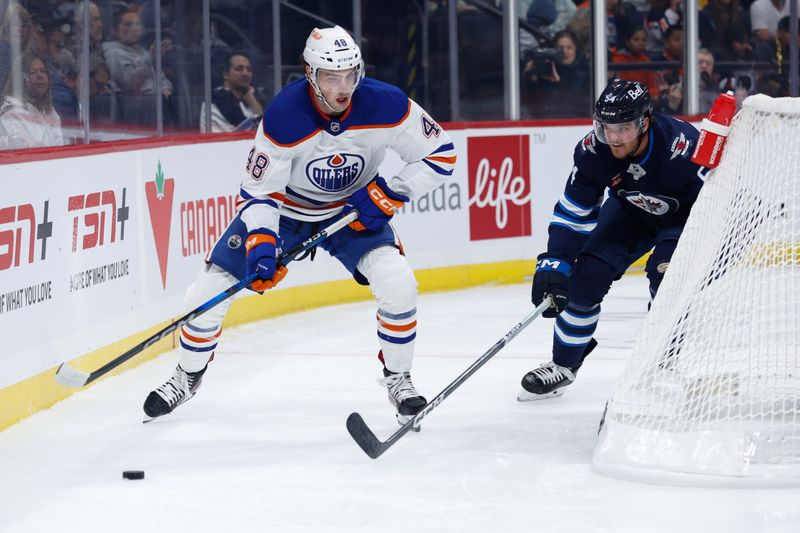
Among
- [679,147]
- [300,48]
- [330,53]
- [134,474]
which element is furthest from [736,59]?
[134,474]

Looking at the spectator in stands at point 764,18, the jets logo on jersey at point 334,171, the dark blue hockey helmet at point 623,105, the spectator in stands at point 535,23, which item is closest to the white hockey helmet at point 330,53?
the jets logo on jersey at point 334,171

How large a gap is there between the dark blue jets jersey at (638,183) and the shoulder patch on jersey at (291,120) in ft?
2.49

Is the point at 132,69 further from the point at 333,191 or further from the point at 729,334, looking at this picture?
the point at 729,334

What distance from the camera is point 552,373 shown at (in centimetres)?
406

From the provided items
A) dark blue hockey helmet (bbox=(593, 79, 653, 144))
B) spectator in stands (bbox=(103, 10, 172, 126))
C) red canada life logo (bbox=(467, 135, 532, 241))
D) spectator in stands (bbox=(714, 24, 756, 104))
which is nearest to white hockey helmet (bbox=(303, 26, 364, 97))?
dark blue hockey helmet (bbox=(593, 79, 653, 144))

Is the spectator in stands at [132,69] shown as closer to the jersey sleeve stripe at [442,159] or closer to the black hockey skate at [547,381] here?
the jersey sleeve stripe at [442,159]

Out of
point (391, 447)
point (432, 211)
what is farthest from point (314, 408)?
point (432, 211)

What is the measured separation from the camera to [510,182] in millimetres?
6875

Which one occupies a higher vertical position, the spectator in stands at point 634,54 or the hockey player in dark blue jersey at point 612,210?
the spectator in stands at point 634,54

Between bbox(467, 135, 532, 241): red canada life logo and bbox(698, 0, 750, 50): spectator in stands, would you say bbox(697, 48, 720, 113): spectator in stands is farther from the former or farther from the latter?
bbox(467, 135, 532, 241): red canada life logo

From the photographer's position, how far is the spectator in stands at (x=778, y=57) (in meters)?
7.68

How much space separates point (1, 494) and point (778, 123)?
6.77 feet

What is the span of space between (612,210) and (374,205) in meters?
0.75

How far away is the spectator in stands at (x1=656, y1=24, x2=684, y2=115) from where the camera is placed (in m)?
7.55
